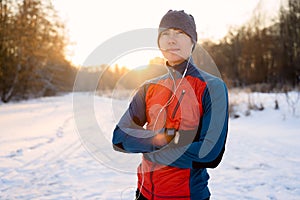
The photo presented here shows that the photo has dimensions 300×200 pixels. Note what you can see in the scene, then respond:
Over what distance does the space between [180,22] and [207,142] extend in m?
0.67

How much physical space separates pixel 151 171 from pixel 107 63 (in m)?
0.94

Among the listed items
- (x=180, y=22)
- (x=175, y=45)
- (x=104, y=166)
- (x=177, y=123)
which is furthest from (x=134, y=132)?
(x=104, y=166)

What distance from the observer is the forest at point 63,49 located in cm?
2175

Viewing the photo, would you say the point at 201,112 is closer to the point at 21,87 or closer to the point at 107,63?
the point at 107,63

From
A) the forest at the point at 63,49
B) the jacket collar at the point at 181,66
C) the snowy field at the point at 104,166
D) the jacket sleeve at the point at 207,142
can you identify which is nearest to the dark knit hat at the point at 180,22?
the jacket collar at the point at 181,66

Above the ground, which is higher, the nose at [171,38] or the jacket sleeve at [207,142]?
the nose at [171,38]

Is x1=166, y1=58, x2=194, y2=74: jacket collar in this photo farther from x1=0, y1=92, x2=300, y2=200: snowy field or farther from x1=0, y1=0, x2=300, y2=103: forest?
x1=0, y1=0, x2=300, y2=103: forest

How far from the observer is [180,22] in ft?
4.64

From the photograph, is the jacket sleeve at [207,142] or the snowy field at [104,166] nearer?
the jacket sleeve at [207,142]

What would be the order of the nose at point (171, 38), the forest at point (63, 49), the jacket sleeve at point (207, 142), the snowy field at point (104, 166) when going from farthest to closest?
the forest at point (63, 49) → the snowy field at point (104, 166) → the nose at point (171, 38) → the jacket sleeve at point (207, 142)

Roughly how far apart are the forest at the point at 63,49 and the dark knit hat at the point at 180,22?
16362 mm

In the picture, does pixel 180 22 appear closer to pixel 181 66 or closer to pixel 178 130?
pixel 181 66

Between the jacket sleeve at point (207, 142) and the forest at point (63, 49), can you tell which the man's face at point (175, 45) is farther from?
the forest at point (63, 49)

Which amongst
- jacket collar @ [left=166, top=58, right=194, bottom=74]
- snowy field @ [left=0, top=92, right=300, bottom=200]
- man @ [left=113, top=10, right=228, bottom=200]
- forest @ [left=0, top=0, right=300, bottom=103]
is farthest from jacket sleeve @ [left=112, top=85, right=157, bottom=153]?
forest @ [left=0, top=0, right=300, bottom=103]
